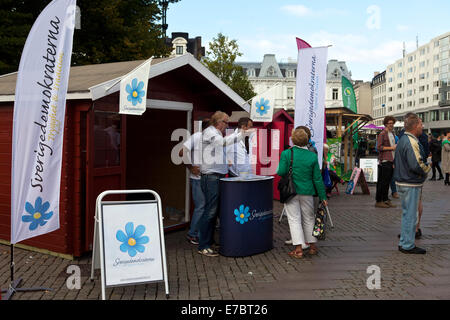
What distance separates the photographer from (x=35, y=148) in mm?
4680

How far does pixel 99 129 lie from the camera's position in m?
6.25

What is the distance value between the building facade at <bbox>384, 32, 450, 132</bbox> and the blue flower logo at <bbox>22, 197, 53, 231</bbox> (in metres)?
81.6

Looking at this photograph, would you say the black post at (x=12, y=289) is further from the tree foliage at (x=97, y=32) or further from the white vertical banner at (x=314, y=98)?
the tree foliage at (x=97, y=32)

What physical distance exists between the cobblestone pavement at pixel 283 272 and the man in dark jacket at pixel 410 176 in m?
0.34

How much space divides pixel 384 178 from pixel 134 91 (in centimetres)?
709

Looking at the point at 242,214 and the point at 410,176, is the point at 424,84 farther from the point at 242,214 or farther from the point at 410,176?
the point at 242,214

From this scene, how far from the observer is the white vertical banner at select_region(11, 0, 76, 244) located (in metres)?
4.61

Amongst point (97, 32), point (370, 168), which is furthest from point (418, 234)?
point (97, 32)

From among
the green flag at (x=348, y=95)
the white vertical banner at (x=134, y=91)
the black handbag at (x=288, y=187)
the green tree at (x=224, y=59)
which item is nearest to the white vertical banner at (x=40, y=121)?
the white vertical banner at (x=134, y=91)

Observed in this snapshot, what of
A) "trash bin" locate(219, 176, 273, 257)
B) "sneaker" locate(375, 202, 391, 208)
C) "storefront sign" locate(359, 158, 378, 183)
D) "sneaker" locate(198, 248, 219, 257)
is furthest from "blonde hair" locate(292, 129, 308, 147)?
"storefront sign" locate(359, 158, 378, 183)

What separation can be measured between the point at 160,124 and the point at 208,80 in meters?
1.77

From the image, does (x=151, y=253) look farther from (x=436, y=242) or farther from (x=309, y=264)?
(x=436, y=242)

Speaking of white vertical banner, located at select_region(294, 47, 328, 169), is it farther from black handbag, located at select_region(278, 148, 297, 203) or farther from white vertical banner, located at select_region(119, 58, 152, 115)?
white vertical banner, located at select_region(119, 58, 152, 115)

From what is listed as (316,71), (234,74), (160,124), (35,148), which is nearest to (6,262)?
(35,148)
